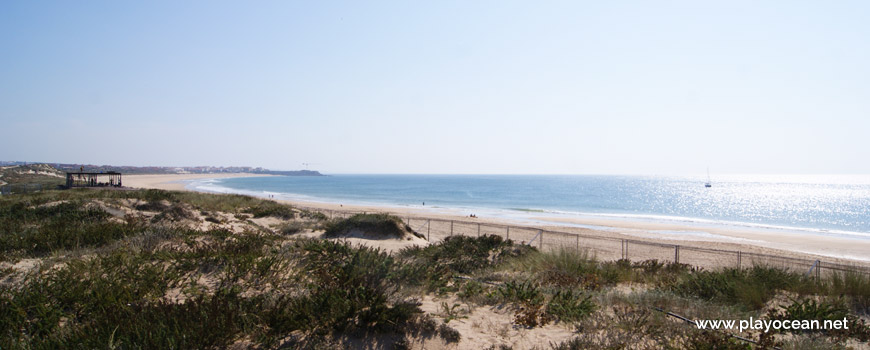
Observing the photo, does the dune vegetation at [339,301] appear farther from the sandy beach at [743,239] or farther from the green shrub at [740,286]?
the sandy beach at [743,239]

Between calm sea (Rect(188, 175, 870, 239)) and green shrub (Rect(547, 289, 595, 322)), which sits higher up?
green shrub (Rect(547, 289, 595, 322))

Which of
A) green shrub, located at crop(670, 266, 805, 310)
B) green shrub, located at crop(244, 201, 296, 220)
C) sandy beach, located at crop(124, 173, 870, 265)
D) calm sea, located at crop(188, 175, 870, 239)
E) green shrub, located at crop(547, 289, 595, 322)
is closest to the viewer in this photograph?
green shrub, located at crop(547, 289, 595, 322)

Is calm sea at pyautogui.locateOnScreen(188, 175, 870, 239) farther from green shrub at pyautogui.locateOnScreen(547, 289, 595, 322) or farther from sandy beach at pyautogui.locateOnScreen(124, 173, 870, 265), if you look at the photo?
green shrub at pyautogui.locateOnScreen(547, 289, 595, 322)

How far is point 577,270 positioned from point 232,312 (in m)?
7.49

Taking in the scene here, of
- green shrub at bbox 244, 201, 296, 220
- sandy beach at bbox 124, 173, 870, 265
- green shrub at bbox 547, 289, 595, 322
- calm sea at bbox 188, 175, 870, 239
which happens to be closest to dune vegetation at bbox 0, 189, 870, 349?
green shrub at bbox 547, 289, 595, 322

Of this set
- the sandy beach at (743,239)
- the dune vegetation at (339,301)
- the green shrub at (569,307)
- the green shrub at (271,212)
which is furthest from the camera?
the sandy beach at (743,239)

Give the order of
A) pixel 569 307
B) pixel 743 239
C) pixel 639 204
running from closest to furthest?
pixel 569 307, pixel 743 239, pixel 639 204

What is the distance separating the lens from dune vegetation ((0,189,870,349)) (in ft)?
14.3

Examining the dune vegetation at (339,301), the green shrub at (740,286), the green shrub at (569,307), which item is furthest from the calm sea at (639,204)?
the green shrub at (569,307)

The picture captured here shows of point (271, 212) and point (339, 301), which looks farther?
point (271, 212)

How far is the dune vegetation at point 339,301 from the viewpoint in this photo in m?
4.35

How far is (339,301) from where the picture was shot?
190 inches

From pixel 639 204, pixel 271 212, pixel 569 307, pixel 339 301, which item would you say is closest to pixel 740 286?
pixel 569 307

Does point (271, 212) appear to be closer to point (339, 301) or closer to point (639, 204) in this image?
point (339, 301)
